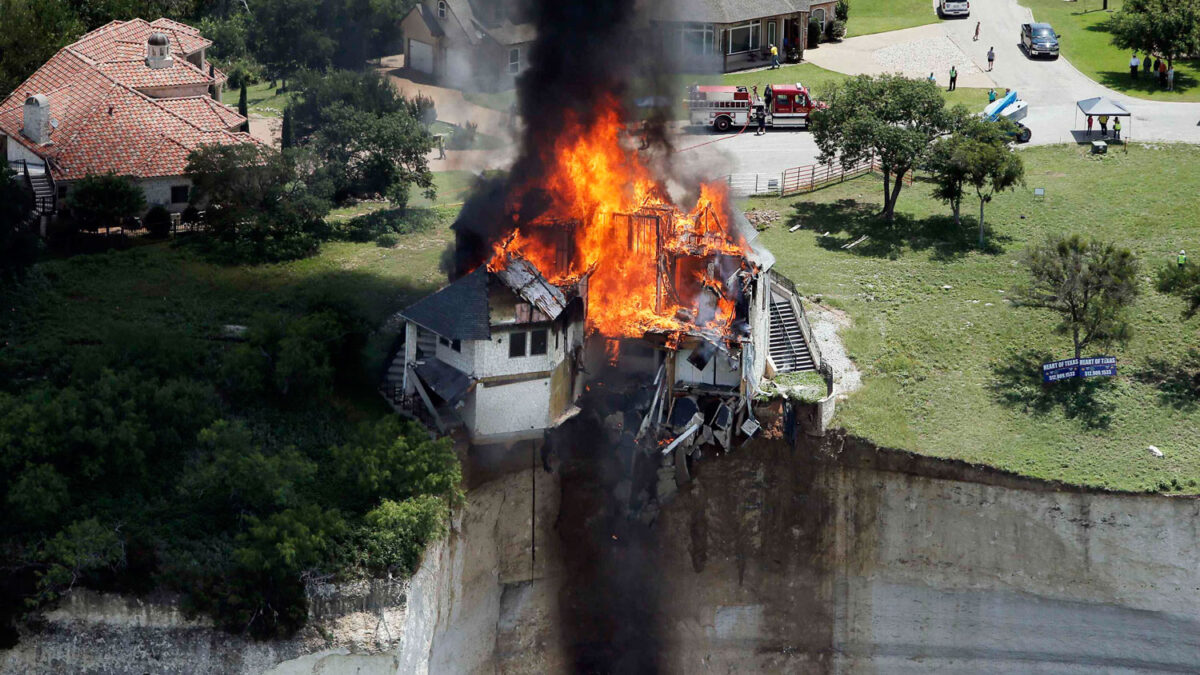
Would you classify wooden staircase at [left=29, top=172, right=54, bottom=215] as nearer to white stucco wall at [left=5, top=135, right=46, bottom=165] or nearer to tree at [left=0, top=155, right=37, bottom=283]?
white stucco wall at [left=5, top=135, right=46, bottom=165]

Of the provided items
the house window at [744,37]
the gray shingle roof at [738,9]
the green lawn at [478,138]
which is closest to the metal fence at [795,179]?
the gray shingle roof at [738,9]

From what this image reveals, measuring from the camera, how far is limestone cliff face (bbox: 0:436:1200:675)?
5853 centimetres

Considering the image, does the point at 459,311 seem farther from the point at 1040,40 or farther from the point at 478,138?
the point at 1040,40

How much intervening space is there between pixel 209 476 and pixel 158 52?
3769cm

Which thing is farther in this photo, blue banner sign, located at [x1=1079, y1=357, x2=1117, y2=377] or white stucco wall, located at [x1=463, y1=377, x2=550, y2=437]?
blue banner sign, located at [x1=1079, y1=357, x2=1117, y2=377]

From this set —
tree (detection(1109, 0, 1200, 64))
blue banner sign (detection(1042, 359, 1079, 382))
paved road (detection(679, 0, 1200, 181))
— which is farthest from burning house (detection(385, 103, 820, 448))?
tree (detection(1109, 0, 1200, 64))

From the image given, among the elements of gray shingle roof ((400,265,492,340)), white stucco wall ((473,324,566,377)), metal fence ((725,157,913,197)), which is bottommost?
white stucco wall ((473,324,566,377))

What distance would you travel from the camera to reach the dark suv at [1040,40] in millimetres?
94000

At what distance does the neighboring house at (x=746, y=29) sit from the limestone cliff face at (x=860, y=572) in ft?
105

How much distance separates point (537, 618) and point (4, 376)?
2080cm

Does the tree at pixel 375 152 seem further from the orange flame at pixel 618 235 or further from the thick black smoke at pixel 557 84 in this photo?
the orange flame at pixel 618 235

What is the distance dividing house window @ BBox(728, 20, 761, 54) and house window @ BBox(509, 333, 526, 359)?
1593 inches

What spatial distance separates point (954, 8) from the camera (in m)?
100

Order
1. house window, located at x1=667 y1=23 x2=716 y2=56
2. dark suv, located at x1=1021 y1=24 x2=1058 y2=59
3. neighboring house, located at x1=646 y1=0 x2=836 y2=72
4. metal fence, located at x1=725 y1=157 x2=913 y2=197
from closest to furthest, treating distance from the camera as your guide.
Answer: metal fence, located at x1=725 y1=157 x2=913 y2=197 → house window, located at x1=667 y1=23 x2=716 y2=56 → neighboring house, located at x1=646 y1=0 x2=836 y2=72 → dark suv, located at x1=1021 y1=24 x2=1058 y2=59
